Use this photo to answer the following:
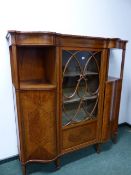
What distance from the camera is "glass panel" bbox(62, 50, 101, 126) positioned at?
178 centimetres

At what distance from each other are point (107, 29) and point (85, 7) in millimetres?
488

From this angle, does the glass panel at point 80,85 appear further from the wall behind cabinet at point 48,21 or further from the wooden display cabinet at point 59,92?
the wall behind cabinet at point 48,21

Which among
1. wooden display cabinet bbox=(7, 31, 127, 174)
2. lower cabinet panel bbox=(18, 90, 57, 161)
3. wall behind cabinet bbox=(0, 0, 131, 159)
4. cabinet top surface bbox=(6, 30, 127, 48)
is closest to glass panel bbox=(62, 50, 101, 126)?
wooden display cabinet bbox=(7, 31, 127, 174)

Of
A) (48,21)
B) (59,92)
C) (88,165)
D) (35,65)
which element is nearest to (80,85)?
(59,92)

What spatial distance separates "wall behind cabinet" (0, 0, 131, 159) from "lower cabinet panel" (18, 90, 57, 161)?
0.36 meters

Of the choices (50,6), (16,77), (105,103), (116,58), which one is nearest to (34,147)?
(16,77)

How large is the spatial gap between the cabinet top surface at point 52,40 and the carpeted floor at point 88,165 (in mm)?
1418

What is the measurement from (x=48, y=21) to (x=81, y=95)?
955 millimetres

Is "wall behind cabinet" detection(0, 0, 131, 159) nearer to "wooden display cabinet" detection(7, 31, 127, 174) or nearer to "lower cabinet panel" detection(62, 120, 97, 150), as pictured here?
"wooden display cabinet" detection(7, 31, 127, 174)

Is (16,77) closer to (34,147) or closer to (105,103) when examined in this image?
(34,147)

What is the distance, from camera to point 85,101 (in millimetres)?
2014

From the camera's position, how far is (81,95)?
195 centimetres

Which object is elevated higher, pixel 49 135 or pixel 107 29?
pixel 107 29

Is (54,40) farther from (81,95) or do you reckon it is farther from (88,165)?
(88,165)
